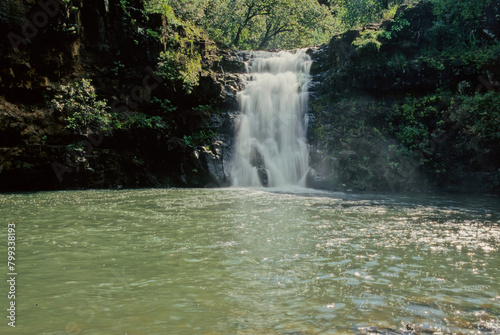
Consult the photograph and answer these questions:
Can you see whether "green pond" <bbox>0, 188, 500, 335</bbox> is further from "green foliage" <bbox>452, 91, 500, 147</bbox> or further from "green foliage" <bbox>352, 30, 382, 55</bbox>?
"green foliage" <bbox>352, 30, 382, 55</bbox>

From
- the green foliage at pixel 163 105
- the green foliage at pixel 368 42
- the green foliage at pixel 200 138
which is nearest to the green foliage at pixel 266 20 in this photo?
the green foliage at pixel 163 105

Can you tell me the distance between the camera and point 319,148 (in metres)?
19.6

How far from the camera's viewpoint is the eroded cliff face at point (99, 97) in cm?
1560

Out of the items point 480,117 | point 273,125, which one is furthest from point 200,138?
point 480,117

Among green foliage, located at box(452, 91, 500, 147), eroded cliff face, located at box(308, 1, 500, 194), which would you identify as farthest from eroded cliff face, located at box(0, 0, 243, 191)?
green foliage, located at box(452, 91, 500, 147)

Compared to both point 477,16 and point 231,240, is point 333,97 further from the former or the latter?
point 231,240

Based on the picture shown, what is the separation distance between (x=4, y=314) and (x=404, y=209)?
1082 centimetres

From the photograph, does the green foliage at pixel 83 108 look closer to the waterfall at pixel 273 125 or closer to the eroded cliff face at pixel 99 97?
the eroded cliff face at pixel 99 97

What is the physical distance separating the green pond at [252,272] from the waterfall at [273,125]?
28.7 feet

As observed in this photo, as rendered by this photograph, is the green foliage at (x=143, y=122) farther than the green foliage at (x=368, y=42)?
No

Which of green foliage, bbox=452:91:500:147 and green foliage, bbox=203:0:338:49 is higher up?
green foliage, bbox=203:0:338:49

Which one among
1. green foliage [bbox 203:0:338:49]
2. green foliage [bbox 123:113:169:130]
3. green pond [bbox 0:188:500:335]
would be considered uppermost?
green foliage [bbox 203:0:338:49]

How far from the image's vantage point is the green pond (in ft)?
12.3

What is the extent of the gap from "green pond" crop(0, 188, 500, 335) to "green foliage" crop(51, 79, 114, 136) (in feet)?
24.8
